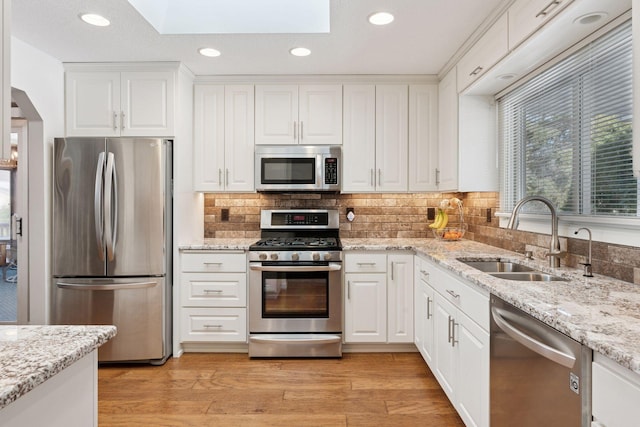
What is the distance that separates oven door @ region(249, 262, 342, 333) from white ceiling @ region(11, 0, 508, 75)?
1663 mm

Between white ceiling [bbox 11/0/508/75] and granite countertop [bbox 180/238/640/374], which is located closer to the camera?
granite countertop [bbox 180/238/640/374]

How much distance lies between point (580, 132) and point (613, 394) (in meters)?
1.60

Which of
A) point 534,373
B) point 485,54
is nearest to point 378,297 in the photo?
point 534,373

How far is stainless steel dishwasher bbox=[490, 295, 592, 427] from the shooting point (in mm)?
1114

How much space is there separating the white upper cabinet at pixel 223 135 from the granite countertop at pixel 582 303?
193cm

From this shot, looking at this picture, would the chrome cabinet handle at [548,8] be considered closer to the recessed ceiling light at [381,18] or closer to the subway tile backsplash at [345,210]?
the recessed ceiling light at [381,18]

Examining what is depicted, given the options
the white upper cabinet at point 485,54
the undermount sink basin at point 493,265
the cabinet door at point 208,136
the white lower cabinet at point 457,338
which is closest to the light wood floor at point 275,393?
the white lower cabinet at point 457,338

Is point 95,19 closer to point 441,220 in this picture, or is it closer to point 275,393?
point 275,393

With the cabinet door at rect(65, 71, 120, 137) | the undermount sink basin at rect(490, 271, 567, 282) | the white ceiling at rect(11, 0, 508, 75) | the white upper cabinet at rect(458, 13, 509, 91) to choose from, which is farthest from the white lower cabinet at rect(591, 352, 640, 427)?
the cabinet door at rect(65, 71, 120, 137)

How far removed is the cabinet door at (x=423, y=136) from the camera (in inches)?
136

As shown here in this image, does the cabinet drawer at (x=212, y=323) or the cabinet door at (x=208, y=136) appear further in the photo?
the cabinet door at (x=208, y=136)

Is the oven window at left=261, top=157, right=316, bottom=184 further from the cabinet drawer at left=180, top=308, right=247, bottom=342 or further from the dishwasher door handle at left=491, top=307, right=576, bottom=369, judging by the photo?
the dishwasher door handle at left=491, top=307, right=576, bottom=369

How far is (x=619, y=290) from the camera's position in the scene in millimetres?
1561

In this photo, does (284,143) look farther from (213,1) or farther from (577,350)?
(577,350)
